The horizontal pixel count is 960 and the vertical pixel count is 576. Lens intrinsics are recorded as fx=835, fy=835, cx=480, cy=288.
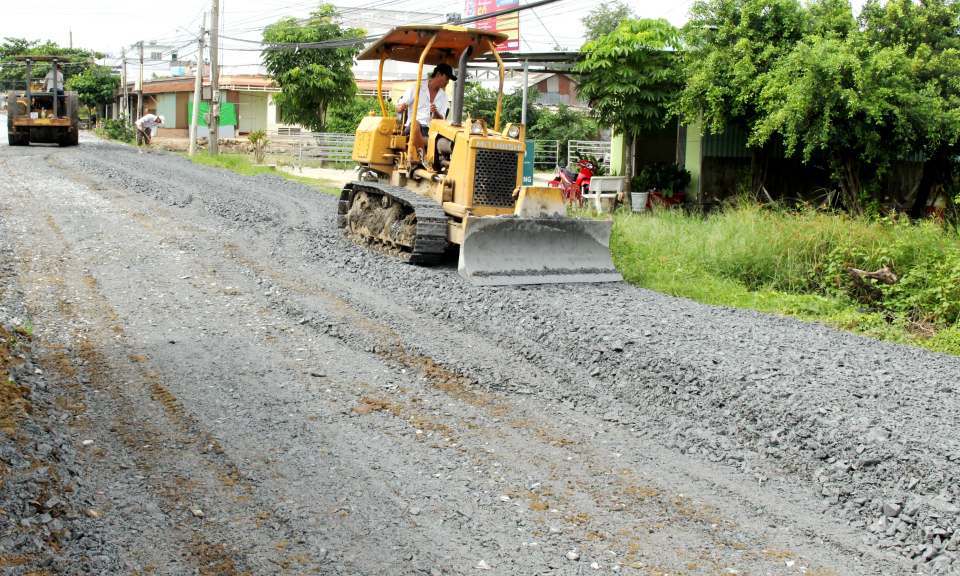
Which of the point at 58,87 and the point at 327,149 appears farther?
the point at 327,149

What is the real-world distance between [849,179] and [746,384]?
982cm

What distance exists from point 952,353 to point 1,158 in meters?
20.8

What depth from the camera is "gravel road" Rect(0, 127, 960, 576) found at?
12.3 ft

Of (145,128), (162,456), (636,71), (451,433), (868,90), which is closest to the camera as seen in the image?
(162,456)

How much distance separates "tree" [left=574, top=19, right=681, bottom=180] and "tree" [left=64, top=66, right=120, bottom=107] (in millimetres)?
51037

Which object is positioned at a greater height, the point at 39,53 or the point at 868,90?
the point at 39,53

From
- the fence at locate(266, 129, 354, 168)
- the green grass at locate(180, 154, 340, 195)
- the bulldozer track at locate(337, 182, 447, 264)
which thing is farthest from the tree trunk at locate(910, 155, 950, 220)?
the fence at locate(266, 129, 354, 168)

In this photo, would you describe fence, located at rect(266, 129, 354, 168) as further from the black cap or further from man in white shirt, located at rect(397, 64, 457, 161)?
the black cap

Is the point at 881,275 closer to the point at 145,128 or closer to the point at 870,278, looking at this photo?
the point at 870,278

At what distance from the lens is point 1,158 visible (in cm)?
2036

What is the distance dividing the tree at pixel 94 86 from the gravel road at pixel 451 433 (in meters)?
55.7

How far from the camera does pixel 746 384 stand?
5656 millimetres

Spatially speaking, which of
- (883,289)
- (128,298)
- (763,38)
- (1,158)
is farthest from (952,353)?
(1,158)

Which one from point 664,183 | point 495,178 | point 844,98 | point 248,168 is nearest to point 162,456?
point 495,178
